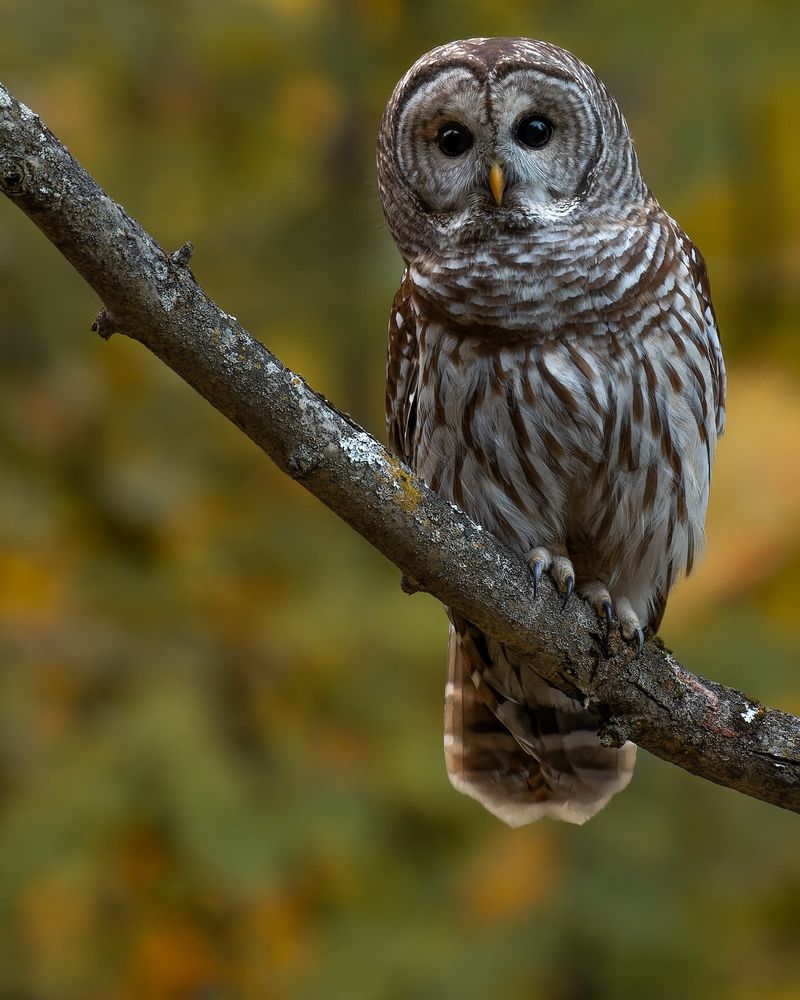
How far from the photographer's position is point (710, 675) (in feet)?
17.3

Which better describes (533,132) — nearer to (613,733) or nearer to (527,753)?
(613,733)

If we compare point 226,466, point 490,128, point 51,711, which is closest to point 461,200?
point 490,128

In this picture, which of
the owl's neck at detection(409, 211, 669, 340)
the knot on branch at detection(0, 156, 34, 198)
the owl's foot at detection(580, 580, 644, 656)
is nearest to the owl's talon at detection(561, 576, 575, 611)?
the owl's foot at detection(580, 580, 644, 656)

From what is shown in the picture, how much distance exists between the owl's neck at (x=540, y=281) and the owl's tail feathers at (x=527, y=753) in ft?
3.66

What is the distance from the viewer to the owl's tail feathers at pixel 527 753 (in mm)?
4199

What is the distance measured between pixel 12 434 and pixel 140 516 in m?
0.65

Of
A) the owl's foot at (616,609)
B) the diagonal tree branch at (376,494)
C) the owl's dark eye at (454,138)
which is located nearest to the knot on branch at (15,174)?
the diagonal tree branch at (376,494)

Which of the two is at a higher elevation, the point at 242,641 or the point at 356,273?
the point at 356,273

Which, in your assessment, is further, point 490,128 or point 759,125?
point 759,125

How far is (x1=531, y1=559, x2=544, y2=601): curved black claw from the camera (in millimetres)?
3221

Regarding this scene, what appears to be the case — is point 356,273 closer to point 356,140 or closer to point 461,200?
point 356,140

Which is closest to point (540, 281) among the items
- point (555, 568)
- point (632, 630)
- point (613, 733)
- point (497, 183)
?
point (497, 183)

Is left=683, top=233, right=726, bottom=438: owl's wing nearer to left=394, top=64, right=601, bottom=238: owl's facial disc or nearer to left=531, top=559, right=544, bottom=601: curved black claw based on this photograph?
left=394, top=64, right=601, bottom=238: owl's facial disc

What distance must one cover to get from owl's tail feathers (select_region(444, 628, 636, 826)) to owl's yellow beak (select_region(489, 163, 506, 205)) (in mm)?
1366
